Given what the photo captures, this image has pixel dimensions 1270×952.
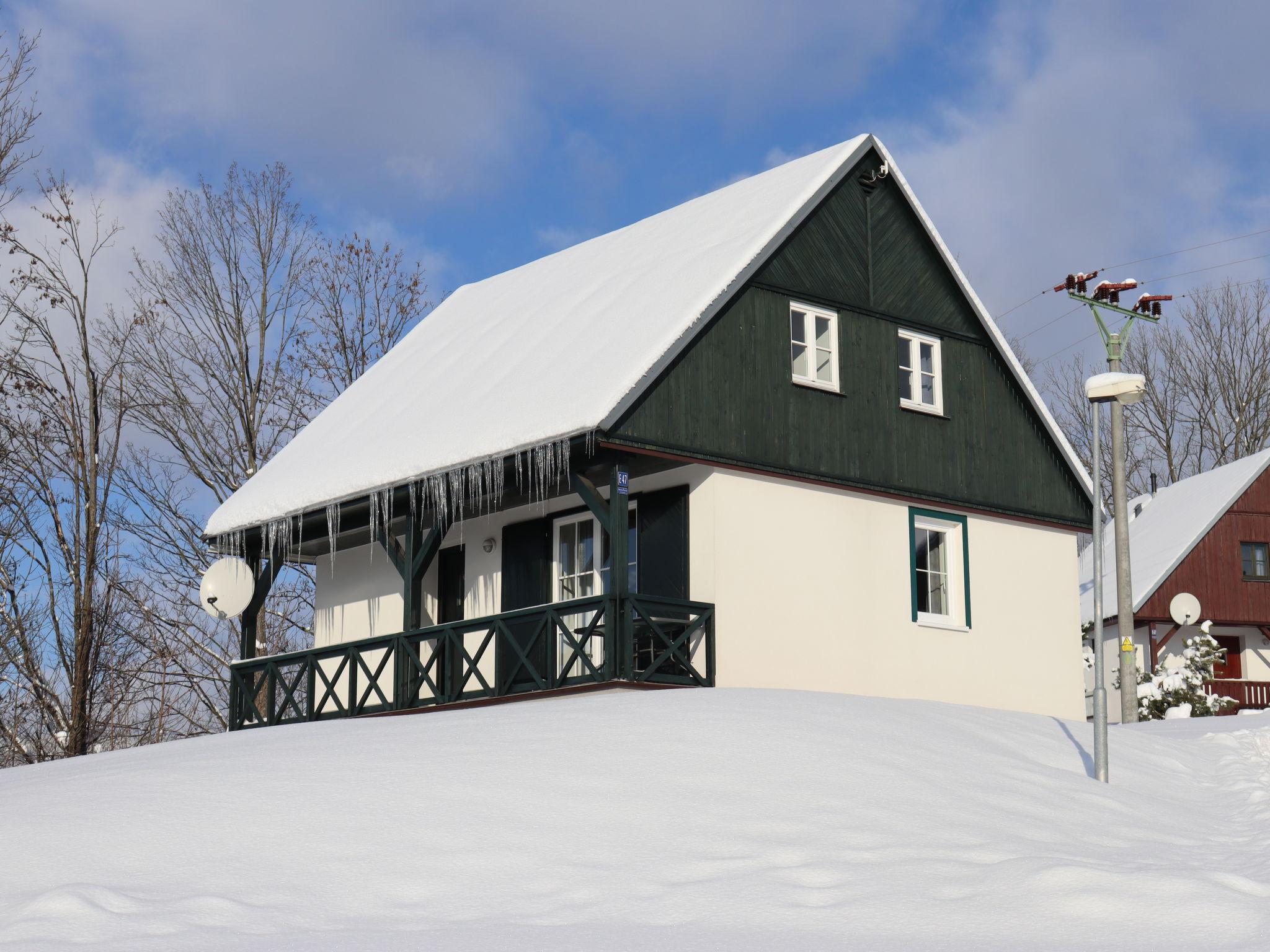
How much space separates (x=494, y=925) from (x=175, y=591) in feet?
76.0

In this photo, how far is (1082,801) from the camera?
1076 centimetres

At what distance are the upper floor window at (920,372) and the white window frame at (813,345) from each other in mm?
1112

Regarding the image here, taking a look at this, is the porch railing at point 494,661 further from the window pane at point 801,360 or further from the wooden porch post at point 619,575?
the window pane at point 801,360

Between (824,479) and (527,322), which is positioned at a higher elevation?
(527,322)

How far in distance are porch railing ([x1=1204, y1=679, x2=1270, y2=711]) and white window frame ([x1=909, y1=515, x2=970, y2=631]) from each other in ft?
54.8

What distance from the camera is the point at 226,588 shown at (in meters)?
19.3

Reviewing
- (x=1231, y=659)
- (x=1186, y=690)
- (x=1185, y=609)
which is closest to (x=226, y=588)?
(x=1186, y=690)

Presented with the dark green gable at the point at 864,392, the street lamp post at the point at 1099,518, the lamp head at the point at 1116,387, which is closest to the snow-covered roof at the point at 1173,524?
the dark green gable at the point at 864,392

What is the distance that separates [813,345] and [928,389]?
6.83 ft

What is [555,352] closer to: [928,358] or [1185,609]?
[928,358]

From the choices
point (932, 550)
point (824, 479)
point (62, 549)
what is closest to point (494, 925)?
point (824, 479)

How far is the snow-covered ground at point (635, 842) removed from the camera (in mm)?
6906

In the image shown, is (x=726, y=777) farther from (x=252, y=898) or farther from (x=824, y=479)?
(x=824, y=479)

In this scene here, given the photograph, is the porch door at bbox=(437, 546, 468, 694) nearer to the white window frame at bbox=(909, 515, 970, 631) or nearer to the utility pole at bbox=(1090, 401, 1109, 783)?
the white window frame at bbox=(909, 515, 970, 631)
